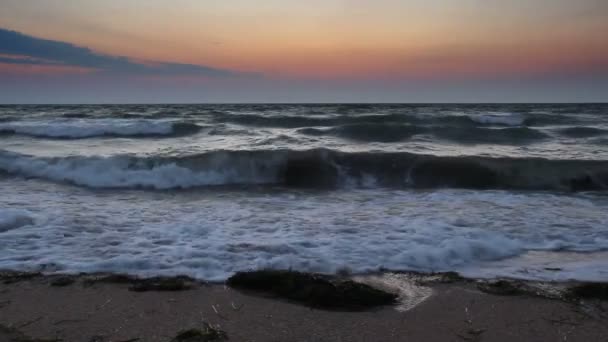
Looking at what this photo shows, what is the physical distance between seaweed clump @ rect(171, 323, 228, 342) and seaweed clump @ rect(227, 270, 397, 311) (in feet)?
2.17

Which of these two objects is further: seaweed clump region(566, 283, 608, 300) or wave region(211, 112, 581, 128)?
wave region(211, 112, 581, 128)

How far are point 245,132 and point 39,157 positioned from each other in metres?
6.89

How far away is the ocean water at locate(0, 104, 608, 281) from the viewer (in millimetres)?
3883

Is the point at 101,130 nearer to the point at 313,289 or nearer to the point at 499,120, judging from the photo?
the point at 313,289

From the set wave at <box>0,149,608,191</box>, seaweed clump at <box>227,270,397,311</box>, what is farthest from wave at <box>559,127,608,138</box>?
seaweed clump at <box>227,270,397,311</box>

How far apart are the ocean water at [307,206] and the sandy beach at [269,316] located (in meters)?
0.48

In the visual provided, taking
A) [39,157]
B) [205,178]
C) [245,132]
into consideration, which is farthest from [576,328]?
[245,132]

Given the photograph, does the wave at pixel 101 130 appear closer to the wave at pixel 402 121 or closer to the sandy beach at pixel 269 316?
the wave at pixel 402 121

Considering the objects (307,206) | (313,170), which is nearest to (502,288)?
(307,206)

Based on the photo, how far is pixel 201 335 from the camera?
2.49 m

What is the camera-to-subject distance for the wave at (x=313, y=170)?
825cm

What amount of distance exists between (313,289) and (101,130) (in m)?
15.6

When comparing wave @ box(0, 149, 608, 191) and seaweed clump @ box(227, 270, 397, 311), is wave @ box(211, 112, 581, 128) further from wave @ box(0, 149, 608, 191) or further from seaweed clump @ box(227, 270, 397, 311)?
seaweed clump @ box(227, 270, 397, 311)

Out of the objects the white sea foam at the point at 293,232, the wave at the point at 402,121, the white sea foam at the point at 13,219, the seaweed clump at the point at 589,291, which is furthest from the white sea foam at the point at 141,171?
the wave at the point at 402,121
